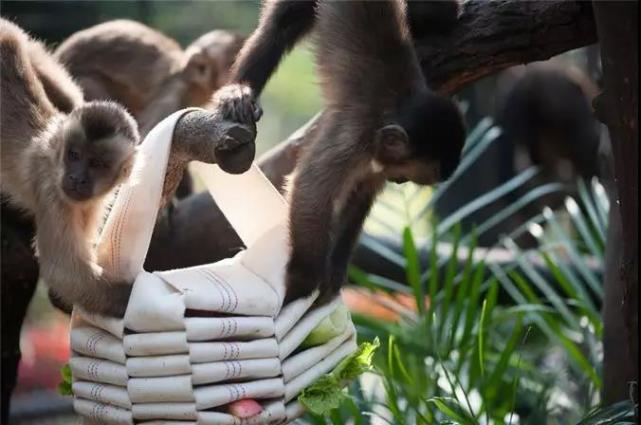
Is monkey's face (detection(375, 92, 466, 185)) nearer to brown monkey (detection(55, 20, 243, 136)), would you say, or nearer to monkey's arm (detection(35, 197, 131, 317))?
monkey's arm (detection(35, 197, 131, 317))

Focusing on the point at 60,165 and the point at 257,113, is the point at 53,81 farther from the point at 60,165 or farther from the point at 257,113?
the point at 257,113

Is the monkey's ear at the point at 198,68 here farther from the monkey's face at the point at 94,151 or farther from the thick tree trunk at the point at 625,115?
the thick tree trunk at the point at 625,115

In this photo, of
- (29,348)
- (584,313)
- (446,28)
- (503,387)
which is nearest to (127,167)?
(446,28)

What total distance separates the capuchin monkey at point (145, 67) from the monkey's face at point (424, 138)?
1980 millimetres

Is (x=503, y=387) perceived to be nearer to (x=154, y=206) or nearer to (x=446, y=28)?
(x=446, y=28)

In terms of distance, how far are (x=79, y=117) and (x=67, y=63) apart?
1765 mm

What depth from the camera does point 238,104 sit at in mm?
2656

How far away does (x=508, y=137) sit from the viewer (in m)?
8.97

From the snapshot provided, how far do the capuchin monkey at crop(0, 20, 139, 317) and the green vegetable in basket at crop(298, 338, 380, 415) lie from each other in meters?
0.63

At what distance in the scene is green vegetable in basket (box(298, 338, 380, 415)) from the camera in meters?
2.35

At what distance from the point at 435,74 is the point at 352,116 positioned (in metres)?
0.54

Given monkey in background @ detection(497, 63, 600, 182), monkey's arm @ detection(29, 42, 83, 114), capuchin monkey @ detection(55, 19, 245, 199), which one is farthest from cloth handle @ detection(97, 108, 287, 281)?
monkey in background @ detection(497, 63, 600, 182)

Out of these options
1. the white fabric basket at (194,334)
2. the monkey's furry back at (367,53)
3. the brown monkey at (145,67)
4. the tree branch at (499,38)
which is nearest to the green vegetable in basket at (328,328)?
the white fabric basket at (194,334)

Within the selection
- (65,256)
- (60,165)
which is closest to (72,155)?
(60,165)
